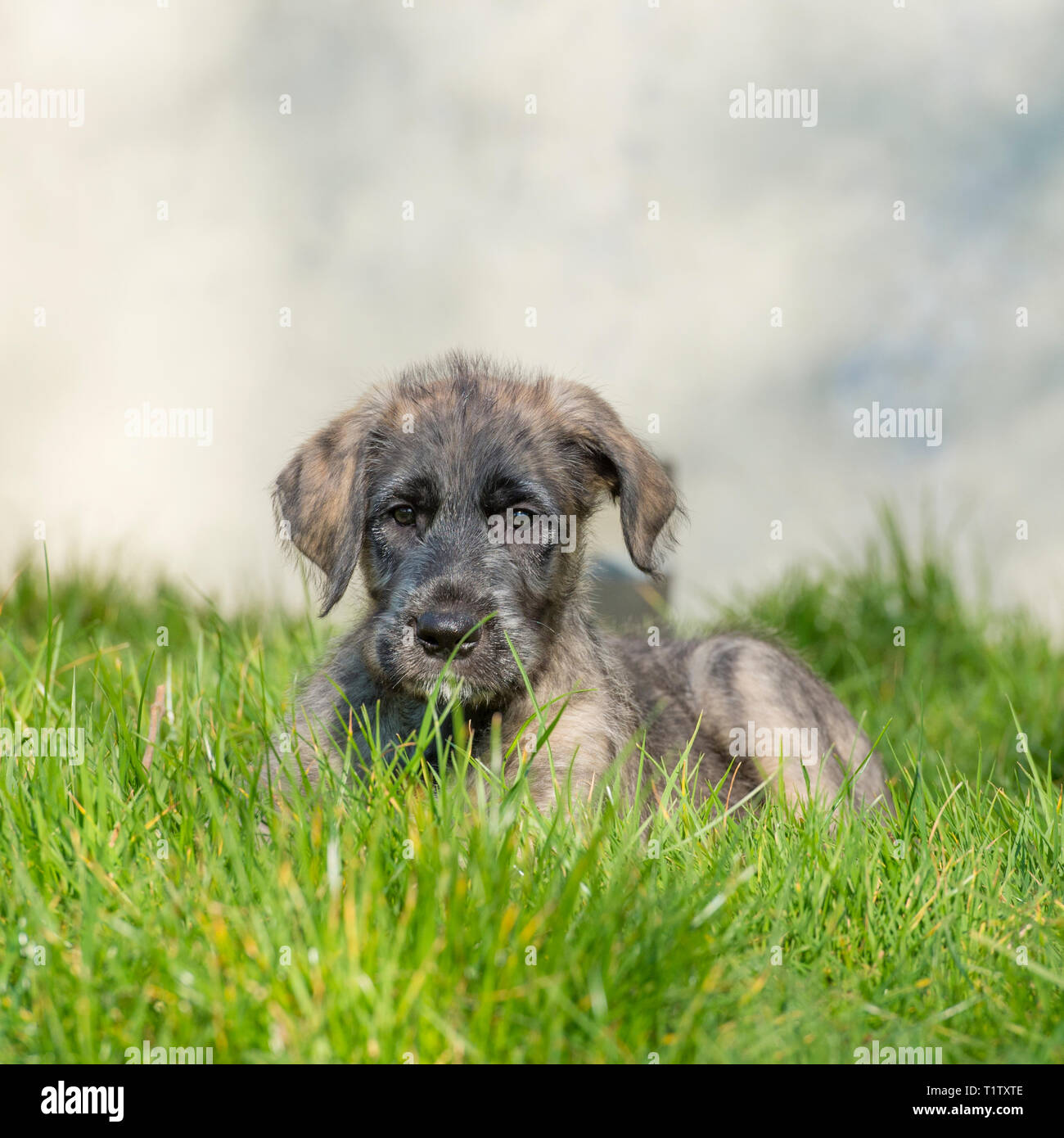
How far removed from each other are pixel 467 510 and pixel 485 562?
0.25 m

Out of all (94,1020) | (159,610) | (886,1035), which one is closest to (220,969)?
(94,1020)

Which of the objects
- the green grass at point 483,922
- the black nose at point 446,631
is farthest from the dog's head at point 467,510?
the green grass at point 483,922

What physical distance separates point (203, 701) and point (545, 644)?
5.00ft

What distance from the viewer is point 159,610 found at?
944cm

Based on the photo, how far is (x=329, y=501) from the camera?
4.66 meters

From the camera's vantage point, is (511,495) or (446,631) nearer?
(446,631)

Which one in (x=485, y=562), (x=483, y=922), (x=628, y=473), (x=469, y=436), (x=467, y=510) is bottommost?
(x=483, y=922)

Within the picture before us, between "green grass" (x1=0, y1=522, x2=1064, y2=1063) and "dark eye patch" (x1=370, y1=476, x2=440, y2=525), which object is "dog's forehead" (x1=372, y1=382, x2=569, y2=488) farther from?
"green grass" (x1=0, y1=522, x2=1064, y2=1063)

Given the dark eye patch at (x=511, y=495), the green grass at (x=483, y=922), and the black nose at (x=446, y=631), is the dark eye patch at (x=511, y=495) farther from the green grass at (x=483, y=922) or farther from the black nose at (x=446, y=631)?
→ the green grass at (x=483, y=922)

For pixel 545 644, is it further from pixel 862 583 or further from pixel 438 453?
pixel 862 583

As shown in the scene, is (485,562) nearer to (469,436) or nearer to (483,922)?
(469,436)

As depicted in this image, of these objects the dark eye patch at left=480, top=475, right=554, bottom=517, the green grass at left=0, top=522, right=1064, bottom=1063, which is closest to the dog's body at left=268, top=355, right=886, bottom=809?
the dark eye patch at left=480, top=475, right=554, bottom=517

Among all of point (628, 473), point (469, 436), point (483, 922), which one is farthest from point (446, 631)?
point (483, 922)

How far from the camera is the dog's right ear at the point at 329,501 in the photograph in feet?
14.8
